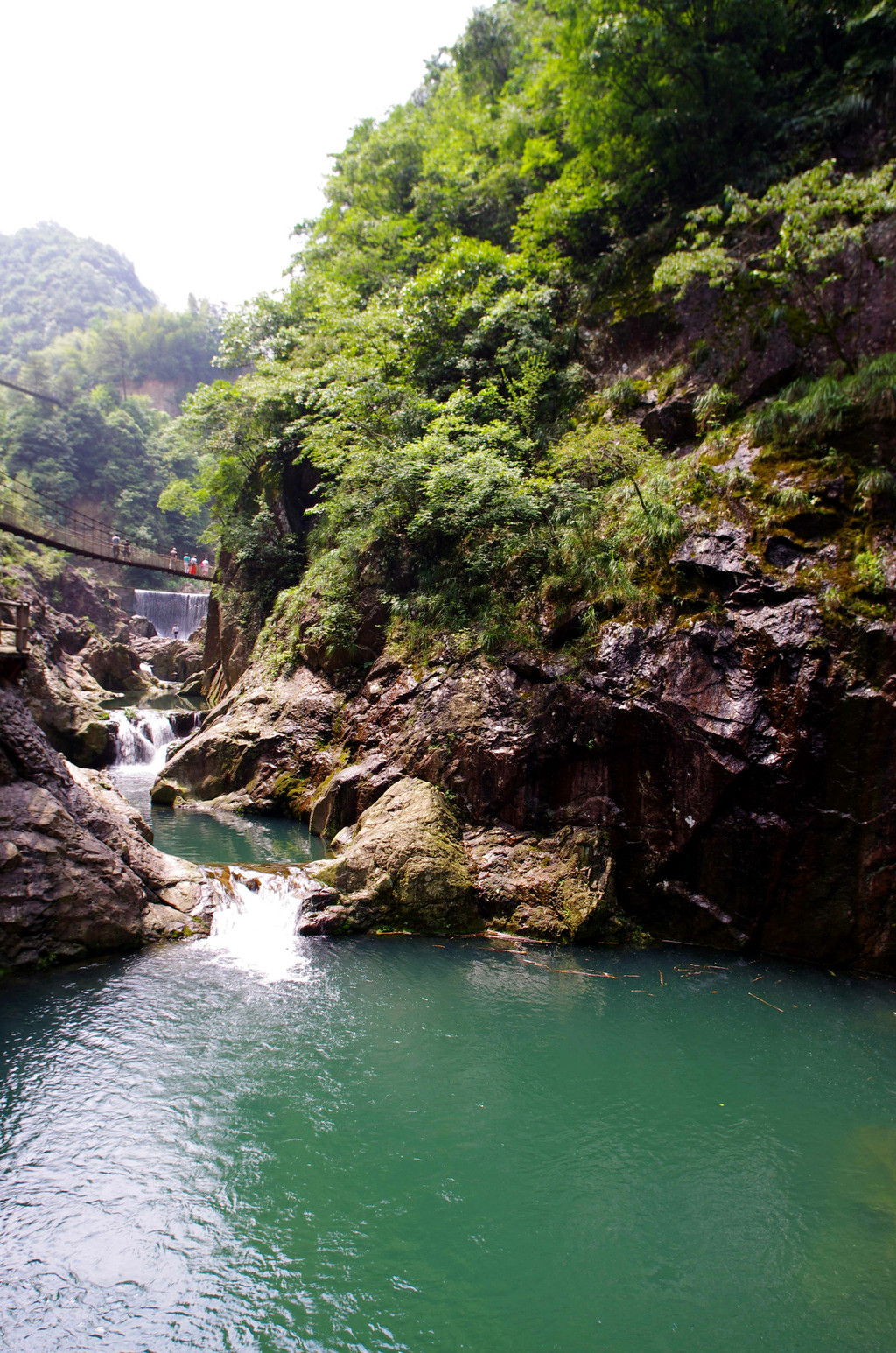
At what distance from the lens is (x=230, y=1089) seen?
19.2ft

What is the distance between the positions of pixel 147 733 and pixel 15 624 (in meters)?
11.8

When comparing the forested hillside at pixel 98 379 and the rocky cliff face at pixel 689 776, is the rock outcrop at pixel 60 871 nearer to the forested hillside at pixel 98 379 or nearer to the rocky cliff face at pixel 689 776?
the rocky cliff face at pixel 689 776

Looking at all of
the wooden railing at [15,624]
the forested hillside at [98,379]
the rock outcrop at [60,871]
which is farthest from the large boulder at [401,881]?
the forested hillside at [98,379]

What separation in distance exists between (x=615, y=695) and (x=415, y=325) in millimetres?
10510

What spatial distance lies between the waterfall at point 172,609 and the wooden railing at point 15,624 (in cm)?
3495

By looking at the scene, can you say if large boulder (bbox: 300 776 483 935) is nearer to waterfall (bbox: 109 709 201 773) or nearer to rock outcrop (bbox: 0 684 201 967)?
rock outcrop (bbox: 0 684 201 967)

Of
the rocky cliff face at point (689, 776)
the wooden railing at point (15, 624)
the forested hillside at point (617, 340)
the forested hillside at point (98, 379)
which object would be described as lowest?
the rocky cliff face at point (689, 776)

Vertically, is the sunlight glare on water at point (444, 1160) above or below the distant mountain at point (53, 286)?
below

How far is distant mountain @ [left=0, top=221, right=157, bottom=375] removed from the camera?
87562mm

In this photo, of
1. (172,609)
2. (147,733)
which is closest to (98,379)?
(172,609)

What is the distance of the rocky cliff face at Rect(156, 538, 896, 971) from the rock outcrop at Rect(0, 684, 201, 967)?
104 inches

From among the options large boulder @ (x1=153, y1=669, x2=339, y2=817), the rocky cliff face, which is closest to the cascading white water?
large boulder @ (x1=153, y1=669, x2=339, y2=817)

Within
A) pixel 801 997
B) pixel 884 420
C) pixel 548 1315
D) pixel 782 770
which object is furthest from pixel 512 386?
pixel 548 1315

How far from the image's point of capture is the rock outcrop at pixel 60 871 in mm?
7508
